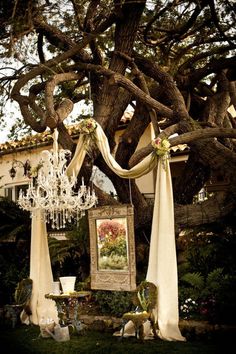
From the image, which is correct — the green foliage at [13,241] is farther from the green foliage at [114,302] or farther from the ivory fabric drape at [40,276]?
the green foliage at [114,302]

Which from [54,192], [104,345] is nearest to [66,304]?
[104,345]

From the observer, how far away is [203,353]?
25.3 feet

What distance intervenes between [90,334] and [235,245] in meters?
3.35

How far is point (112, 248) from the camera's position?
1013 centimetres

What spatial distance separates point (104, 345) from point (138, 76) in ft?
18.5

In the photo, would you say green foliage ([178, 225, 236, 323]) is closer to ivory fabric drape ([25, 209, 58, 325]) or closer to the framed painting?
the framed painting

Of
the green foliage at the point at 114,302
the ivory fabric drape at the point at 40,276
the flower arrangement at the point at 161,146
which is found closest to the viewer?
the flower arrangement at the point at 161,146

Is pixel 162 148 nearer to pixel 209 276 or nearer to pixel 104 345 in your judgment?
pixel 209 276

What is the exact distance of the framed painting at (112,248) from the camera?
9852mm

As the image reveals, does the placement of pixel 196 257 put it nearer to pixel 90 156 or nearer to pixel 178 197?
pixel 178 197

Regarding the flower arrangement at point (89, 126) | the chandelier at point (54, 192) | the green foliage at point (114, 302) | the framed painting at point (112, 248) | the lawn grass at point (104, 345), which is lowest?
the lawn grass at point (104, 345)

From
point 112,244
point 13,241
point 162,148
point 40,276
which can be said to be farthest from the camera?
point 13,241

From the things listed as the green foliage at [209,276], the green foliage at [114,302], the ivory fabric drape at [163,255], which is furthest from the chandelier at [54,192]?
the green foliage at [209,276]

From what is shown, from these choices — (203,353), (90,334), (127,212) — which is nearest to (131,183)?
(127,212)
